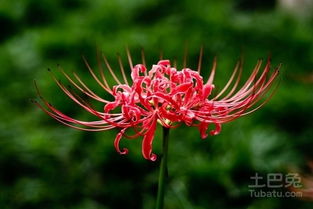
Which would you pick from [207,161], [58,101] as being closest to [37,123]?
[58,101]

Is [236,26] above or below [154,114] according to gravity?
above

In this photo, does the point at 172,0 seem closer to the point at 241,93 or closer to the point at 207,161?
the point at 207,161

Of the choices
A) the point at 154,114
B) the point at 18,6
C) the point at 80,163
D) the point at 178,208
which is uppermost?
the point at 18,6

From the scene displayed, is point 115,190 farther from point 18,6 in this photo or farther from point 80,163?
point 18,6

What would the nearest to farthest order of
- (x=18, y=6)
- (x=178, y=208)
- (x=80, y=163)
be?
(x=178, y=208) → (x=80, y=163) → (x=18, y=6)

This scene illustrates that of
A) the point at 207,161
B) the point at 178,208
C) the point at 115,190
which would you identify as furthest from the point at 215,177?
the point at 115,190

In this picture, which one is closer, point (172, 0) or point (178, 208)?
point (178, 208)

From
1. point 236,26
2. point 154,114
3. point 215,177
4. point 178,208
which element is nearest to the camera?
point 154,114
